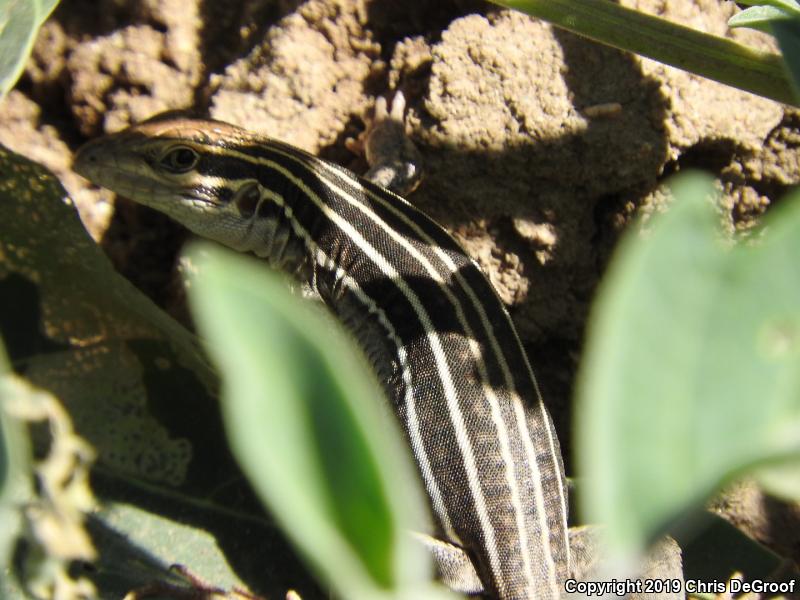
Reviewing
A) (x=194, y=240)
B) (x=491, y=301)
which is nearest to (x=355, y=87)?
(x=194, y=240)

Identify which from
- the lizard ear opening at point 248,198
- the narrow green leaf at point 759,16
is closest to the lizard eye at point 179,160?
the lizard ear opening at point 248,198

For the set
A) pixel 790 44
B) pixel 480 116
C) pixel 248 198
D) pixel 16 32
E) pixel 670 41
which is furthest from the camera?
pixel 248 198

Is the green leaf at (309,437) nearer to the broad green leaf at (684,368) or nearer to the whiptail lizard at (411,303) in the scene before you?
the broad green leaf at (684,368)

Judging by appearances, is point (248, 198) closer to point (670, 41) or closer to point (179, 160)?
point (179, 160)

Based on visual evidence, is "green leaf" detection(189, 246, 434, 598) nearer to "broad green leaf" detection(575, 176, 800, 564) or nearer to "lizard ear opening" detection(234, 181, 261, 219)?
"broad green leaf" detection(575, 176, 800, 564)

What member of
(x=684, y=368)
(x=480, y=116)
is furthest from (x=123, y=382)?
(x=684, y=368)

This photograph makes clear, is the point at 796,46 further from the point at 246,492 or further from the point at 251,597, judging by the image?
the point at 251,597

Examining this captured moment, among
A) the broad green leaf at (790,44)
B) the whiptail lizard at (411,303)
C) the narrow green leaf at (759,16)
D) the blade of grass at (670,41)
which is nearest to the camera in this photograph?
the broad green leaf at (790,44)
